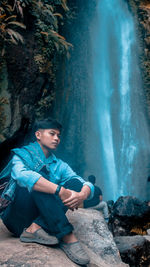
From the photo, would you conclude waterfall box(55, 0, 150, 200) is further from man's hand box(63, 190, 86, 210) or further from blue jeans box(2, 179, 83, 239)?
man's hand box(63, 190, 86, 210)

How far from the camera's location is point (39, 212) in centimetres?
219

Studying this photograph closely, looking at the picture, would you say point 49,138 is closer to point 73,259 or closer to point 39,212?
point 39,212

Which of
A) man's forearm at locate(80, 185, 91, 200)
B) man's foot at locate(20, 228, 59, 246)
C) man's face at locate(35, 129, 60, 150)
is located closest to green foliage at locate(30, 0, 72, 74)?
man's face at locate(35, 129, 60, 150)

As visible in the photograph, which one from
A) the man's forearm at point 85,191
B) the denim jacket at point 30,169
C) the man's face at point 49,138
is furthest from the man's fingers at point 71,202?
the man's face at point 49,138

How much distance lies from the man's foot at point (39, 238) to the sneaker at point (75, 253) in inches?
4.2

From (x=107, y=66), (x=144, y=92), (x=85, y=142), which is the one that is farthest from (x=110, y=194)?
(x=107, y=66)

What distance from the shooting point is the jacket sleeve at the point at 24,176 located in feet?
6.62

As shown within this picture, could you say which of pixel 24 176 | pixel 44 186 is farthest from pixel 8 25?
pixel 44 186

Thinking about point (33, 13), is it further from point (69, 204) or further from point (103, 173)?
point (103, 173)

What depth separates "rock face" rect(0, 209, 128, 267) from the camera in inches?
72.3

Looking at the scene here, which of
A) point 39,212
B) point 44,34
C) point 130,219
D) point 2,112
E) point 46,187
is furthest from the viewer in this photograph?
point 44,34

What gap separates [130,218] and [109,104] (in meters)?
12.3

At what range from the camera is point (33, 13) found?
5754 mm

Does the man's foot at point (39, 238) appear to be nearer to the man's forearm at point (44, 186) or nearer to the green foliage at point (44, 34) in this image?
the man's forearm at point (44, 186)
